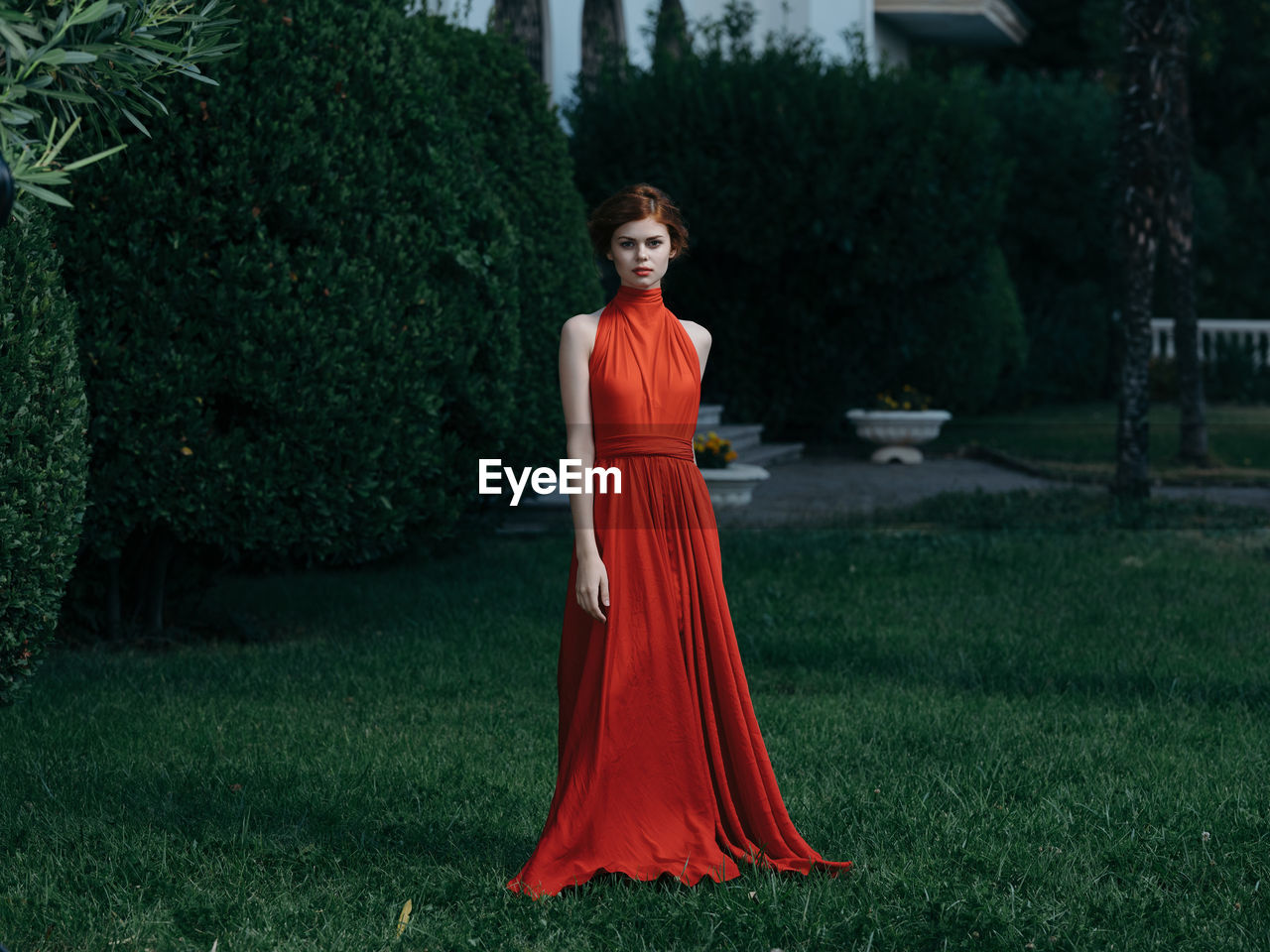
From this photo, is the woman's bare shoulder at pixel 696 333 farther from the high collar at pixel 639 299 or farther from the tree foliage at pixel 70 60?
the tree foliage at pixel 70 60

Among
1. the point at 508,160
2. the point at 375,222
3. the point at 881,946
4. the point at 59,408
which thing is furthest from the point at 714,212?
the point at 881,946

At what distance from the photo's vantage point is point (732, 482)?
35.0ft

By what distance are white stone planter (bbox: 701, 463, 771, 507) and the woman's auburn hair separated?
709cm

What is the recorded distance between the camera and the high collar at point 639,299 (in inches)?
136

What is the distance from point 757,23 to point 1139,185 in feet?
29.3

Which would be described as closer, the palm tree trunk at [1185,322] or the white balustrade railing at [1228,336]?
the palm tree trunk at [1185,322]

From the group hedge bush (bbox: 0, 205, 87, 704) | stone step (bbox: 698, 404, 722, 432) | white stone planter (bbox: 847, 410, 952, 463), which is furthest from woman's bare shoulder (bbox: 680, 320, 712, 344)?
white stone planter (bbox: 847, 410, 952, 463)

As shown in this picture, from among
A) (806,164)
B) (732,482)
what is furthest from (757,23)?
(732,482)

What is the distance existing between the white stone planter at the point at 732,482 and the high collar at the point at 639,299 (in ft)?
23.3

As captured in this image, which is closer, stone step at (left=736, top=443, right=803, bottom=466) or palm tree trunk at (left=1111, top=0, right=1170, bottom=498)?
palm tree trunk at (left=1111, top=0, right=1170, bottom=498)

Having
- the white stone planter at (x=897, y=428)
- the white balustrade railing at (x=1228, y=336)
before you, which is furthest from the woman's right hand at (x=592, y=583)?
the white balustrade railing at (x=1228, y=336)

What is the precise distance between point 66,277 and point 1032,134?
62.9 feet

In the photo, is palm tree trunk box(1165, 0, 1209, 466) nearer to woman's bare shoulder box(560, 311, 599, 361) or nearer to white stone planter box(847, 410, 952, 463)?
white stone planter box(847, 410, 952, 463)

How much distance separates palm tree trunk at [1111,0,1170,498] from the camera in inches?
422
